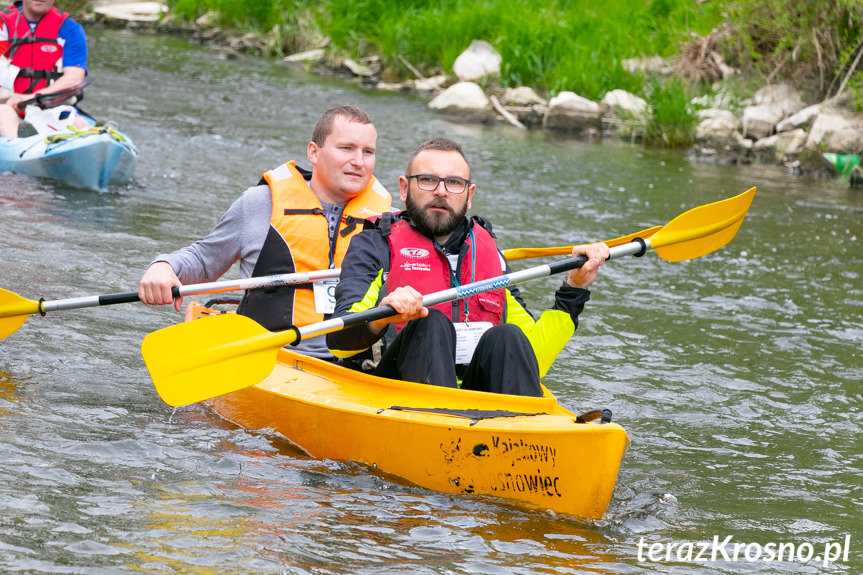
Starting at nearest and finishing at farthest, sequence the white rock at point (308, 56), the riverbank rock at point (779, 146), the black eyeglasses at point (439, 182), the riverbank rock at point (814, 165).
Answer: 1. the black eyeglasses at point (439, 182)
2. the riverbank rock at point (814, 165)
3. the riverbank rock at point (779, 146)
4. the white rock at point (308, 56)

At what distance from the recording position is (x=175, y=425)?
3797 mm

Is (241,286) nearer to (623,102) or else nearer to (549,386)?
(549,386)

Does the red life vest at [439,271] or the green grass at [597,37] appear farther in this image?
the green grass at [597,37]

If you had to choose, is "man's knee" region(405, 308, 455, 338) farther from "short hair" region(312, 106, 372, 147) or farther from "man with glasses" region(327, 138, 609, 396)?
"short hair" region(312, 106, 372, 147)

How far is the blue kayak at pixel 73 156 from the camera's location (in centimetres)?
770

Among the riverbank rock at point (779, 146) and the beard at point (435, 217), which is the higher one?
the beard at point (435, 217)

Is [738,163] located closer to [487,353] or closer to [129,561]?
[487,353]

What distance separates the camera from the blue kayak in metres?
7.70

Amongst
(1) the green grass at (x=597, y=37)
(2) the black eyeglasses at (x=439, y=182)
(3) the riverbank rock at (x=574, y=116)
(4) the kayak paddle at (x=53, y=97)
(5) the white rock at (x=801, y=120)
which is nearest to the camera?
(2) the black eyeglasses at (x=439, y=182)

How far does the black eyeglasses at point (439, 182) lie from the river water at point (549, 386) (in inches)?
36.5

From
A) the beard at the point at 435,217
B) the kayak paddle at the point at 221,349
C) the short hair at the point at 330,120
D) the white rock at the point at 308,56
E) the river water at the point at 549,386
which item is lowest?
the river water at the point at 549,386

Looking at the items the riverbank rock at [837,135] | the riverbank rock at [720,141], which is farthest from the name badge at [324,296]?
the riverbank rock at [837,135]

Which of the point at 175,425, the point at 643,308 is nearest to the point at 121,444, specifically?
the point at 175,425

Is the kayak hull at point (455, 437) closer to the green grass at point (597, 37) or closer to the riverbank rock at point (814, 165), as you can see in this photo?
the riverbank rock at point (814, 165)
